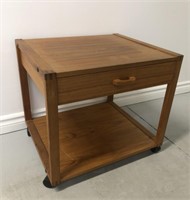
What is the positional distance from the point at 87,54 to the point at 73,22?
338 mm

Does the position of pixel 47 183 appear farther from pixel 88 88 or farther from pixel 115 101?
pixel 115 101

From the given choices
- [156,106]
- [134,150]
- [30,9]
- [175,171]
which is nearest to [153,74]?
[134,150]

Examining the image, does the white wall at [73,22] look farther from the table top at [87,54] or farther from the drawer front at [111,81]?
the drawer front at [111,81]

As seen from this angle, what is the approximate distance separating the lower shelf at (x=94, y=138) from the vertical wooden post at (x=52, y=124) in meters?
0.05

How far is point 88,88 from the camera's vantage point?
71cm

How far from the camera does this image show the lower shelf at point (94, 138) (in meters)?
0.91

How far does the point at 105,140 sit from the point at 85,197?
28 cm

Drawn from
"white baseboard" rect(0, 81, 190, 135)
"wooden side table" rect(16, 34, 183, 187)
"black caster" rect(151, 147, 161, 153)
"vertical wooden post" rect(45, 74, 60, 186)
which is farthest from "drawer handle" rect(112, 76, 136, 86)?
"white baseboard" rect(0, 81, 190, 135)

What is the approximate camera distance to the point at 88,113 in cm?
124

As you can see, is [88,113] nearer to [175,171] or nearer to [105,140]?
[105,140]

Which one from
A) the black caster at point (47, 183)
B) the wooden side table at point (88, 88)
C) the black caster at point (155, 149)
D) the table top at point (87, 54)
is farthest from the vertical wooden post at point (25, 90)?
the black caster at point (155, 149)

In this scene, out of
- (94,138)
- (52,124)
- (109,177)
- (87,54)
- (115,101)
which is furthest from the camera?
(115,101)

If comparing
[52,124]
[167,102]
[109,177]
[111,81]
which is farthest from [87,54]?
[109,177]

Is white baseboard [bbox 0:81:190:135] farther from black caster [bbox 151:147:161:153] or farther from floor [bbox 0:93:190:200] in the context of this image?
black caster [bbox 151:147:161:153]
